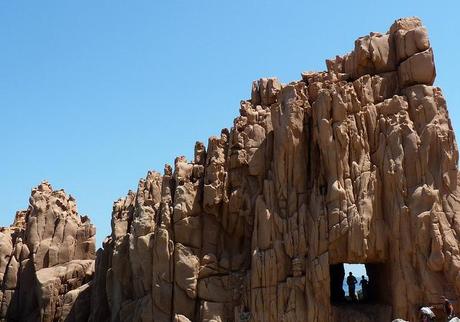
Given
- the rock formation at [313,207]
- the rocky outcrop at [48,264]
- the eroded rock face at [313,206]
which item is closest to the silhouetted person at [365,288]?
the rock formation at [313,207]

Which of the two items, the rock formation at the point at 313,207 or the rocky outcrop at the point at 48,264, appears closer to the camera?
the rock formation at the point at 313,207

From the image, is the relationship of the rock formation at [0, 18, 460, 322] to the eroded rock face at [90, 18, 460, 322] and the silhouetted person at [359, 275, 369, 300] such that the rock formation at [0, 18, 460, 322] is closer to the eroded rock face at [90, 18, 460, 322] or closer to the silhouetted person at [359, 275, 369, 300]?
the eroded rock face at [90, 18, 460, 322]

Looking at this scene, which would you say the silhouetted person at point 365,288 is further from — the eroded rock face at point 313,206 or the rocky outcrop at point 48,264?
the rocky outcrop at point 48,264

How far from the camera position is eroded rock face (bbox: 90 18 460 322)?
26281mm

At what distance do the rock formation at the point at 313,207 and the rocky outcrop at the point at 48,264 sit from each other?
5477mm

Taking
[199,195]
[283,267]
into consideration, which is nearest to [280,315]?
[283,267]

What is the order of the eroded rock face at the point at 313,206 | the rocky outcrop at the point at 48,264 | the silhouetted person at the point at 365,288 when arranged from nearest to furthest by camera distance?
1. the eroded rock face at the point at 313,206
2. the silhouetted person at the point at 365,288
3. the rocky outcrop at the point at 48,264

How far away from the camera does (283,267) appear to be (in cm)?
2842

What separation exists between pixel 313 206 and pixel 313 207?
5cm

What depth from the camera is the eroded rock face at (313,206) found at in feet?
86.2

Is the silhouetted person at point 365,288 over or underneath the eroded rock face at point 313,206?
underneath

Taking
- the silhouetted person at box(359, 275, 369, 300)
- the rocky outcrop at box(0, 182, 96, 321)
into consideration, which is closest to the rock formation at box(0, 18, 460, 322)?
the silhouetted person at box(359, 275, 369, 300)

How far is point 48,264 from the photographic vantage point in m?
41.4

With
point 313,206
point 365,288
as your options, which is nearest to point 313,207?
point 313,206
